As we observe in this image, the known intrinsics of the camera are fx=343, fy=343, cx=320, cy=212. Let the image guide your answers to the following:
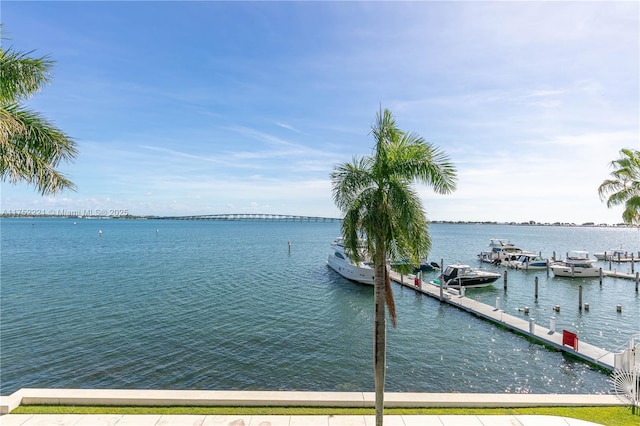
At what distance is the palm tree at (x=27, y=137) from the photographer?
7051mm

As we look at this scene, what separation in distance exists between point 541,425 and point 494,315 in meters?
16.2

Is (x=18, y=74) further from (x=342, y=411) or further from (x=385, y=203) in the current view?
(x=342, y=411)

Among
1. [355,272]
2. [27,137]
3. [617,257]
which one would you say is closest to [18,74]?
[27,137]

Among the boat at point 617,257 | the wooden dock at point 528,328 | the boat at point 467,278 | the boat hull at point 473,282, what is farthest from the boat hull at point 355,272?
the boat at point 617,257

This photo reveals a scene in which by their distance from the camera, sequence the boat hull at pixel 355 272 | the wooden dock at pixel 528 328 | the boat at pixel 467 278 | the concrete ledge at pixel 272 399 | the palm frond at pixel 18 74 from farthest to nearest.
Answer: the boat hull at pixel 355 272 → the boat at pixel 467 278 → the wooden dock at pixel 528 328 → the concrete ledge at pixel 272 399 → the palm frond at pixel 18 74

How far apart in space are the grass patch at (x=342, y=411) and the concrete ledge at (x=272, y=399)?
0.60 feet

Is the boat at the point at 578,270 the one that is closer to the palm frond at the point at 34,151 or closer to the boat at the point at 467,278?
the boat at the point at 467,278

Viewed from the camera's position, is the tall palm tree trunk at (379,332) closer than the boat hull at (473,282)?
Yes

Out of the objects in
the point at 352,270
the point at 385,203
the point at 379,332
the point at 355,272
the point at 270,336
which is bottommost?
the point at 270,336

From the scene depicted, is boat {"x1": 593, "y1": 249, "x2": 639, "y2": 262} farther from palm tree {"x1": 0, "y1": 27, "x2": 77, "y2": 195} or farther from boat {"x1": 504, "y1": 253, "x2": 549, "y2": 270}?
palm tree {"x1": 0, "y1": 27, "x2": 77, "y2": 195}

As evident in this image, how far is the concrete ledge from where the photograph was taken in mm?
9805

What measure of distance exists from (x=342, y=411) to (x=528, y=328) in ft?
52.0

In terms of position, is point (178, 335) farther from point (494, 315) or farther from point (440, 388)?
point (494, 315)

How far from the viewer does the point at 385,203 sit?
7.79 meters
